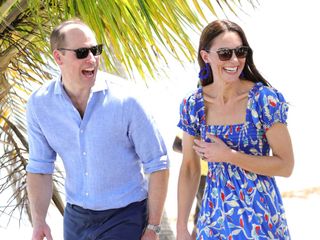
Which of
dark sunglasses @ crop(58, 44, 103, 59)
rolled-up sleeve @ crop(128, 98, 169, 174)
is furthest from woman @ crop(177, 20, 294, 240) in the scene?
dark sunglasses @ crop(58, 44, 103, 59)

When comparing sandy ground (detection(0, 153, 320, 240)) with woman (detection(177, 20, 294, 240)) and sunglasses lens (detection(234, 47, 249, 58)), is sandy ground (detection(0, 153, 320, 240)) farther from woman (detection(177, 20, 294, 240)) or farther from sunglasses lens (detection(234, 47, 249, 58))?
sunglasses lens (detection(234, 47, 249, 58))

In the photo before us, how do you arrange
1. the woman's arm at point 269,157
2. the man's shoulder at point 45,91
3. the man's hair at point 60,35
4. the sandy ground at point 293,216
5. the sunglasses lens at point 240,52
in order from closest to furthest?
the woman's arm at point 269,157 → the sunglasses lens at point 240,52 → the man's hair at point 60,35 → the man's shoulder at point 45,91 → the sandy ground at point 293,216

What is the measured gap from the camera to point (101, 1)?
16.9 feet

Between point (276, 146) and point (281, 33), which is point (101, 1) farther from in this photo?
point (281, 33)

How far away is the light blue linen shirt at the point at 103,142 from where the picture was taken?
4047mm

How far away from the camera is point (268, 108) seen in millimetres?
3807

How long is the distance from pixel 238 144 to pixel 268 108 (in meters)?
0.19

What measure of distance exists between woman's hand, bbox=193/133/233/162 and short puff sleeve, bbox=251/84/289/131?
0.17m

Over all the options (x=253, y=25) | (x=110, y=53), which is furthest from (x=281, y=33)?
(x=110, y=53)

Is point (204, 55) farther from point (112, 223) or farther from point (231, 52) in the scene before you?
point (112, 223)

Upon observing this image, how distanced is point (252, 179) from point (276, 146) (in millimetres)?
180

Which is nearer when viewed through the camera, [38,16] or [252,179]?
[252,179]

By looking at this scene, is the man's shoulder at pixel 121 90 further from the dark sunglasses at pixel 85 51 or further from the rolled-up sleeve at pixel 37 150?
the rolled-up sleeve at pixel 37 150

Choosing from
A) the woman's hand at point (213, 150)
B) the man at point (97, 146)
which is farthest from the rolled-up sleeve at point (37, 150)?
the woman's hand at point (213, 150)
